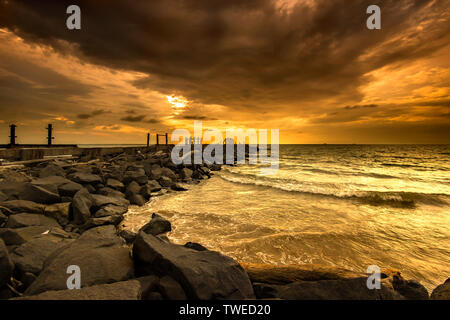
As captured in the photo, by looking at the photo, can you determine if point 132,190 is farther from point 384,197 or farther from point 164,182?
point 384,197

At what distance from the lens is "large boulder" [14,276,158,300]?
1.85 meters

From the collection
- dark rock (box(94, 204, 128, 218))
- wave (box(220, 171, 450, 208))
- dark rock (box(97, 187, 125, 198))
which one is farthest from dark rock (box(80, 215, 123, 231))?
wave (box(220, 171, 450, 208))

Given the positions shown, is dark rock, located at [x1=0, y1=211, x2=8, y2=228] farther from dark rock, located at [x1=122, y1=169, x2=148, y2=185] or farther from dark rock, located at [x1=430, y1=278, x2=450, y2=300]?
dark rock, located at [x1=430, y1=278, x2=450, y2=300]

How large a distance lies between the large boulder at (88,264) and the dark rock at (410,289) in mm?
3494

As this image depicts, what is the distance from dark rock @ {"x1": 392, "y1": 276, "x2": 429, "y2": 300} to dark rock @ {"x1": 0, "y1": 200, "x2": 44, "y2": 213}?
743 centimetres

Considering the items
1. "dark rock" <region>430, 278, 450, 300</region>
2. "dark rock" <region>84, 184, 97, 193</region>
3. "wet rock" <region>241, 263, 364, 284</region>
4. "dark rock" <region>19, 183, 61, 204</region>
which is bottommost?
"dark rock" <region>430, 278, 450, 300</region>

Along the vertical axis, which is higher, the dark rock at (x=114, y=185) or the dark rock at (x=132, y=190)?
the dark rock at (x=114, y=185)

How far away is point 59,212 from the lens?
5.16 meters

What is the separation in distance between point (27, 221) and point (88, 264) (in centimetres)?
311

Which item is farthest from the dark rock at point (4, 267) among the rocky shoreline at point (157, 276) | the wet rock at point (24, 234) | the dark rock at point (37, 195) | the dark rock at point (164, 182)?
the dark rock at point (164, 182)

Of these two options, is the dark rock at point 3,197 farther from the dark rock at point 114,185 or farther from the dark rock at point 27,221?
the dark rock at point 114,185

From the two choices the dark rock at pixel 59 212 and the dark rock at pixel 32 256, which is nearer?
the dark rock at pixel 32 256

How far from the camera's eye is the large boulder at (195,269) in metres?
2.12
